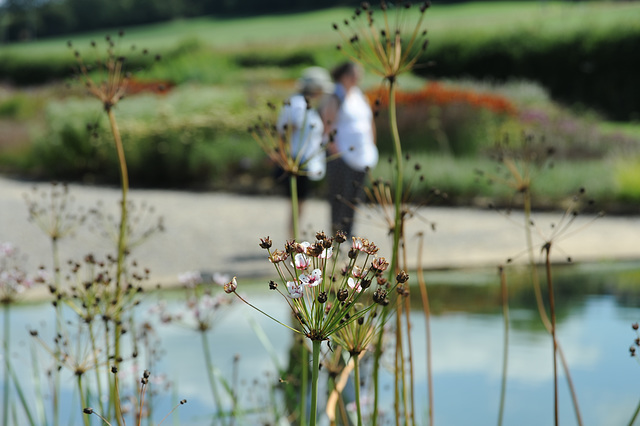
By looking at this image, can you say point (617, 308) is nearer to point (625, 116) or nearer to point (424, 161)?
point (424, 161)

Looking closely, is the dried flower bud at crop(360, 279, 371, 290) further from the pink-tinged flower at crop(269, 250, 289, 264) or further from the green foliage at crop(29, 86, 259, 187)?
the green foliage at crop(29, 86, 259, 187)

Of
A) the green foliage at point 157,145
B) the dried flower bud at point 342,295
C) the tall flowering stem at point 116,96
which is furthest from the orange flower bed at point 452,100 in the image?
the dried flower bud at point 342,295

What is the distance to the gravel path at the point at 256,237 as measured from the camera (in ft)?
27.3

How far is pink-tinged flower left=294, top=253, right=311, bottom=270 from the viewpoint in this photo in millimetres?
1233

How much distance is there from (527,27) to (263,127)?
28310 millimetres

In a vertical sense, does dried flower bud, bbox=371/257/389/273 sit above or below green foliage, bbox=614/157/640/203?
below

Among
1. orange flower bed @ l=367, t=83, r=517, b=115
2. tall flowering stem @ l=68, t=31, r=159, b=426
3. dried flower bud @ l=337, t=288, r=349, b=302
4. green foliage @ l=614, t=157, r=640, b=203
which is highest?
orange flower bed @ l=367, t=83, r=517, b=115

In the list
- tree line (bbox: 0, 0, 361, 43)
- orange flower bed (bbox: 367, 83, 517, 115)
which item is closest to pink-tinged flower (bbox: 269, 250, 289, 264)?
orange flower bed (bbox: 367, 83, 517, 115)

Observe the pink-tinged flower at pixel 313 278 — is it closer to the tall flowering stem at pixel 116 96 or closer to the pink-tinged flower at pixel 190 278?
the tall flowering stem at pixel 116 96

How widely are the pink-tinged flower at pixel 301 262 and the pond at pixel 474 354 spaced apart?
2062mm

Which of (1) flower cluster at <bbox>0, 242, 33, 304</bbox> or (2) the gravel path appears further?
(2) the gravel path

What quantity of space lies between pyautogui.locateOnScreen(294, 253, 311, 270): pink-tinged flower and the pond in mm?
2062

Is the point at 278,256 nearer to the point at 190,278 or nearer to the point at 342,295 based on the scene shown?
the point at 342,295

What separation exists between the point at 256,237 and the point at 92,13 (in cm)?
6143
